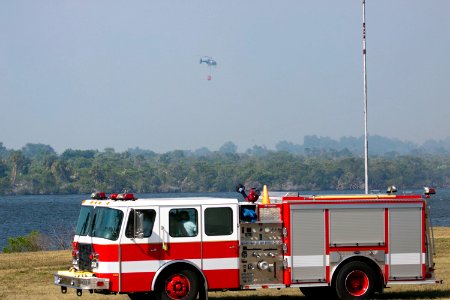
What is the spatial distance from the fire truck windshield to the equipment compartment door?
10.8 ft

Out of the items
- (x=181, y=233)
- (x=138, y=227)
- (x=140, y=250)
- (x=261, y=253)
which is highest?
(x=138, y=227)

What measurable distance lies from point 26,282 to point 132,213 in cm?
827

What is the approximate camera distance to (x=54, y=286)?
25.0 m

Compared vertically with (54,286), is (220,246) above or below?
above

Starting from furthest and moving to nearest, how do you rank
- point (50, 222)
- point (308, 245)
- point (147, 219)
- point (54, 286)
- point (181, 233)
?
1. point (50, 222)
2. point (54, 286)
3. point (308, 245)
4. point (181, 233)
5. point (147, 219)

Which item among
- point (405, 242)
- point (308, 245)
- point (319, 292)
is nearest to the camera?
point (308, 245)

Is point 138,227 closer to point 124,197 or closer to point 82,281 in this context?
point 124,197

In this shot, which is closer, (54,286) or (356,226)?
(356,226)

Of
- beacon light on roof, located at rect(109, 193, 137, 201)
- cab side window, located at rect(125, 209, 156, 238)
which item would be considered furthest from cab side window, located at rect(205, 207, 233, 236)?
beacon light on roof, located at rect(109, 193, 137, 201)

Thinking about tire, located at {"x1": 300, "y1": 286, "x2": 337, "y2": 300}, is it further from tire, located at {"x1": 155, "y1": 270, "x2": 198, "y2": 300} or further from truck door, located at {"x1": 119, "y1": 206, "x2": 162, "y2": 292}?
truck door, located at {"x1": 119, "y1": 206, "x2": 162, "y2": 292}

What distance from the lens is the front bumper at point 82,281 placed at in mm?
18766

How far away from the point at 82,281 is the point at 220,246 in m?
2.59

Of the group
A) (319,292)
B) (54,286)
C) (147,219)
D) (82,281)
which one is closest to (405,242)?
(319,292)

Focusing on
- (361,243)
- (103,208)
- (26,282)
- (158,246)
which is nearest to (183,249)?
(158,246)
